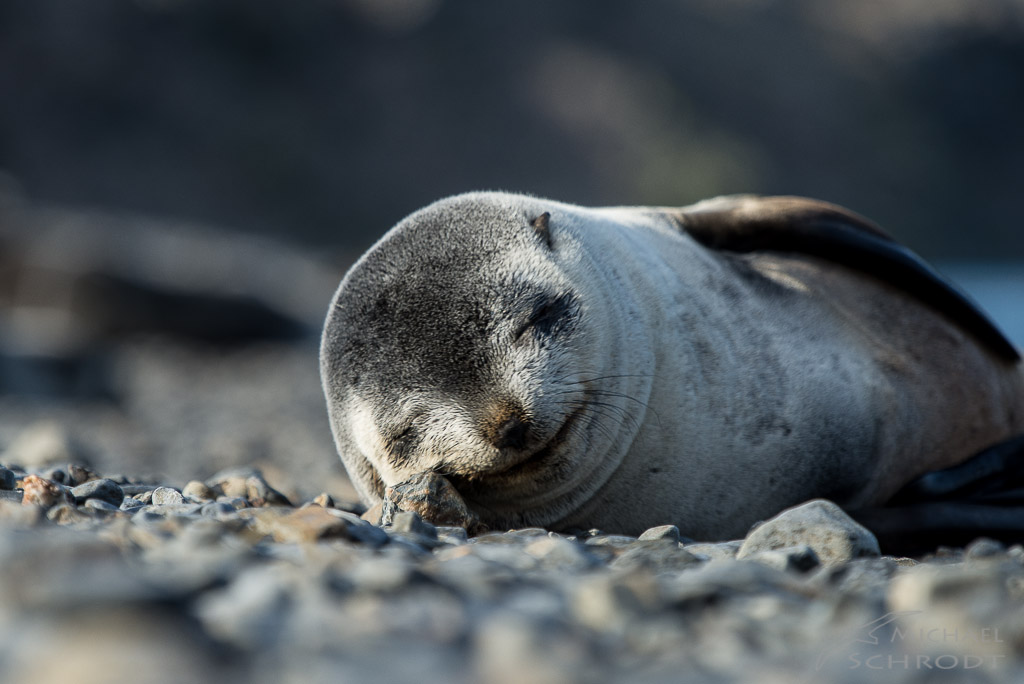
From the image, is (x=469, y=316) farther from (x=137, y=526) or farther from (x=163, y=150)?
(x=163, y=150)

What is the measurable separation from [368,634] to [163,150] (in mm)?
40488

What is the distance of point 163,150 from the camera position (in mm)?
39062

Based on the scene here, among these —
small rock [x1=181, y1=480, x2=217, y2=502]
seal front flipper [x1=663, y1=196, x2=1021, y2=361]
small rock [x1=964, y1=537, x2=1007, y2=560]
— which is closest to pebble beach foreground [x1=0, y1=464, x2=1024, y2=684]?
small rock [x1=964, y1=537, x2=1007, y2=560]

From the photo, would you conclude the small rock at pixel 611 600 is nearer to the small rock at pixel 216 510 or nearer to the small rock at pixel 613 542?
the small rock at pixel 613 542

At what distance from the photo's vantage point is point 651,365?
356 centimetres

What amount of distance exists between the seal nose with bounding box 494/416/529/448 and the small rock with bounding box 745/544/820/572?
33.0 inches

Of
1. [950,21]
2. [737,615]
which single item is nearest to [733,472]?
[737,615]

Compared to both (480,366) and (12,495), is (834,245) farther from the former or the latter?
(12,495)

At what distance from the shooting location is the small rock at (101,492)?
9.95 feet

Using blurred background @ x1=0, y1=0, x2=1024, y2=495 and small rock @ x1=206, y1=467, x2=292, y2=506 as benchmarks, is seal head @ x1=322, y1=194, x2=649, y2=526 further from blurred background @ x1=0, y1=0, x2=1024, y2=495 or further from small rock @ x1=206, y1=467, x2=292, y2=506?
blurred background @ x1=0, y1=0, x2=1024, y2=495

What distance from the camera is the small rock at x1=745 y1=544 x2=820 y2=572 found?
7.79ft

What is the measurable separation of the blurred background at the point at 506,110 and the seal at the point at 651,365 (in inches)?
864

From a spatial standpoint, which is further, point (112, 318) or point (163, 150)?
point (163, 150)

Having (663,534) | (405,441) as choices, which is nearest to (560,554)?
(663,534)
